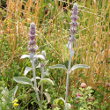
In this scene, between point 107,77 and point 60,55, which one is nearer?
point 107,77

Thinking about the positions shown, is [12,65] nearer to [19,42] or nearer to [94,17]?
[19,42]

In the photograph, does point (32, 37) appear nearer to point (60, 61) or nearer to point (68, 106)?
point (68, 106)

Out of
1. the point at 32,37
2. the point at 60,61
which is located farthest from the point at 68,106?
the point at 60,61

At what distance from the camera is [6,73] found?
2568 mm

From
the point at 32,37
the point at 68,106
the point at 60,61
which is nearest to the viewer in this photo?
the point at 32,37

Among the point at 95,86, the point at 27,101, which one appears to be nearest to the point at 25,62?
the point at 27,101

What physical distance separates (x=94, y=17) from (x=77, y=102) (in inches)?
35.1

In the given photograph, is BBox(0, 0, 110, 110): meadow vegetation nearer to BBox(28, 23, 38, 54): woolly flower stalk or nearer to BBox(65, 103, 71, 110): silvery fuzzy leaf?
BBox(65, 103, 71, 110): silvery fuzzy leaf

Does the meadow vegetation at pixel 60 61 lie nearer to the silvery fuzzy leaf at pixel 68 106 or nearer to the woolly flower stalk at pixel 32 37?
the silvery fuzzy leaf at pixel 68 106

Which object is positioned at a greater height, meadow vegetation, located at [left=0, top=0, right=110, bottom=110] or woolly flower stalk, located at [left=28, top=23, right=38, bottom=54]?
woolly flower stalk, located at [left=28, top=23, right=38, bottom=54]

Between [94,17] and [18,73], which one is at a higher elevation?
[94,17]

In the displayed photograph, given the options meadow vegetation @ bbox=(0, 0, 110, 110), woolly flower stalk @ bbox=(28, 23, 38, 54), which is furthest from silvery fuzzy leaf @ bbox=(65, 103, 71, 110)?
woolly flower stalk @ bbox=(28, 23, 38, 54)

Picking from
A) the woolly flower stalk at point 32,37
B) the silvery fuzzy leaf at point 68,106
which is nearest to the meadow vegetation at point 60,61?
the silvery fuzzy leaf at point 68,106

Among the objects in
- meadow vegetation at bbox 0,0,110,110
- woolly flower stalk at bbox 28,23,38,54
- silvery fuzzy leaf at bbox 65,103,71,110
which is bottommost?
silvery fuzzy leaf at bbox 65,103,71,110
